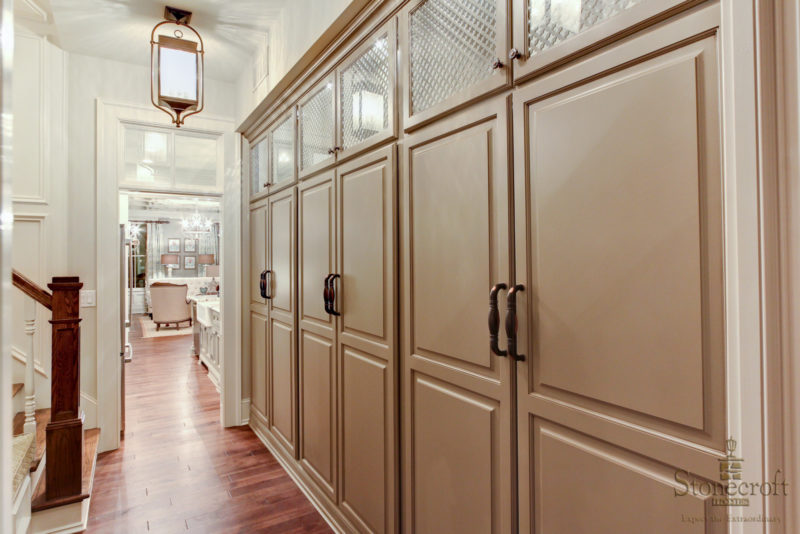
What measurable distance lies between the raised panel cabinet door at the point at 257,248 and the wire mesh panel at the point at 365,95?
1428 millimetres

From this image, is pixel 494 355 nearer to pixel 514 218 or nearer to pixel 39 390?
pixel 514 218

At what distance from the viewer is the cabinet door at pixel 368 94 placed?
182cm

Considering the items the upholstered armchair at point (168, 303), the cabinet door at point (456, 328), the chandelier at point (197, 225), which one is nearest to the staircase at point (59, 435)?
the cabinet door at point (456, 328)

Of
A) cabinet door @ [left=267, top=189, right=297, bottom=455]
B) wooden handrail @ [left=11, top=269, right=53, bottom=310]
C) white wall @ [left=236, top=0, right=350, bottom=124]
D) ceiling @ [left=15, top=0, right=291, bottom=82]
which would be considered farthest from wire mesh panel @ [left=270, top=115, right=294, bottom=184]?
wooden handrail @ [left=11, top=269, right=53, bottom=310]

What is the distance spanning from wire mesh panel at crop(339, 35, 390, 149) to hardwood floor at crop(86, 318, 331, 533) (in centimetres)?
210

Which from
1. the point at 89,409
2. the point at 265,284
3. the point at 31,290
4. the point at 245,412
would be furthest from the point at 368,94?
the point at 89,409

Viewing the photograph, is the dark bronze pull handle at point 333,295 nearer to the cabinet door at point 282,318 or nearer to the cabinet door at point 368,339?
the cabinet door at point 368,339

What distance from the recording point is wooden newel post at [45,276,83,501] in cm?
234

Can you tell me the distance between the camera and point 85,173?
10.9 ft

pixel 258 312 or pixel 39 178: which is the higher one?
pixel 39 178

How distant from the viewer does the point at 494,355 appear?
4.35 feet

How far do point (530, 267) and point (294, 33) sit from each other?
7.16 feet

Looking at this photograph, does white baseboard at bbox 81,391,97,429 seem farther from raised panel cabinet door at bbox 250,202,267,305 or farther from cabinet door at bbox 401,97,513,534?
cabinet door at bbox 401,97,513,534

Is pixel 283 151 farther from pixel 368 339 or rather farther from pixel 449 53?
pixel 449 53
